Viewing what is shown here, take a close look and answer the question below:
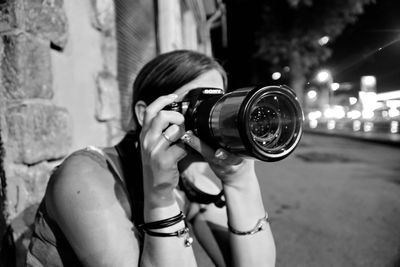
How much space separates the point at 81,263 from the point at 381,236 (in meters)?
1.76

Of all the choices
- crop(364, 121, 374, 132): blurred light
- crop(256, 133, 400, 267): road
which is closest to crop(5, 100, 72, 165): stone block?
crop(256, 133, 400, 267): road

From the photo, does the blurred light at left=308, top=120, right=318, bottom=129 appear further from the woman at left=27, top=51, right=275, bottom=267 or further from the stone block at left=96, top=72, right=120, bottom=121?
the woman at left=27, top=51, right=275, bottom=267

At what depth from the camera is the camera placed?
738 millimetres

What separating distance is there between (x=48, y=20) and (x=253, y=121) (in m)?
1.10

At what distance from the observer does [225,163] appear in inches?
37.6

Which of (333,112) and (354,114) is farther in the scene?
(333,112)

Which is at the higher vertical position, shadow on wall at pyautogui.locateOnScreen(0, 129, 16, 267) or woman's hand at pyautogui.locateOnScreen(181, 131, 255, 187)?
woman's hand at pyautogui.locateOnScreen(181, 131, 255, 187)

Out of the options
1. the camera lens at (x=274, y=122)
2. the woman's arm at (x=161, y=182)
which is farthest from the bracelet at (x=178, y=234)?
the camera lens at (x=274, y=122)

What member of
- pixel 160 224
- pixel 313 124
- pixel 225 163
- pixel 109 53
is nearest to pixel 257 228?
pixel 225 163

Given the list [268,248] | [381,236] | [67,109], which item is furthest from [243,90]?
[381,236]

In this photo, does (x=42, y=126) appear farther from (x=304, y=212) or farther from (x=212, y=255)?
(x=304, y=212)

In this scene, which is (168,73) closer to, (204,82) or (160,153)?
(204,82)

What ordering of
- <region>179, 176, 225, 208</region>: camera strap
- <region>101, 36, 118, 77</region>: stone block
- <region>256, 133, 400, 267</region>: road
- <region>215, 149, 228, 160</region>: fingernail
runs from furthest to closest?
<region>101, 36, 118, 77</region>: stone block < <region>256, 133, 400, 267</region>: road < <region>179, 176, 225, 208</region>: camera strap < <region>215, 149, 228, 160</region>: fingernail

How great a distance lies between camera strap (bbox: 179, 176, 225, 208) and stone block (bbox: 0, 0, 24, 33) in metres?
0.94
